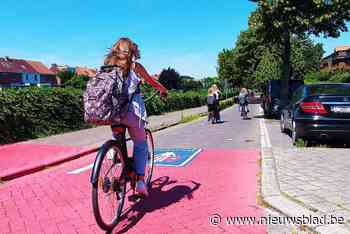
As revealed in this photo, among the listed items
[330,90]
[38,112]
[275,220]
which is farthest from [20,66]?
[275,220]

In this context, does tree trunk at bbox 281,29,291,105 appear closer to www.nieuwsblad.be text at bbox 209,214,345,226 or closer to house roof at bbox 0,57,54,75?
www.nieuwsblad.be text at bbox 209,214,345,226

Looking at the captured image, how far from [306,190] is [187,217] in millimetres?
1741

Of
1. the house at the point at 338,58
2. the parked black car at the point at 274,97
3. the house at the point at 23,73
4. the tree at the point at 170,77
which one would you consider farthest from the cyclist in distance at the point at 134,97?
the house at the point at 338,58

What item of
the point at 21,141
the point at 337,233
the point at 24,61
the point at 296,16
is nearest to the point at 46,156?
the point at 21,141

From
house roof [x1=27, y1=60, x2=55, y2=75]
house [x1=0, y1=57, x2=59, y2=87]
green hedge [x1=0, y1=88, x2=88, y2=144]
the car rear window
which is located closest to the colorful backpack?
the car rear window

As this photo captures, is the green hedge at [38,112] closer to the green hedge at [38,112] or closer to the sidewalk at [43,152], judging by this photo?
the green hedge at [38,112]

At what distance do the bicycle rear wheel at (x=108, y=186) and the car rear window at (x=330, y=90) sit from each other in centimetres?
617

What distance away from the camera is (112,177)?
13.9ft

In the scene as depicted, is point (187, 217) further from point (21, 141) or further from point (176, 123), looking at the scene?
point (176, 123)

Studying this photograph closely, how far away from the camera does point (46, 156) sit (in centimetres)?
890

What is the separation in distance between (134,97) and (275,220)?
2.07 meters

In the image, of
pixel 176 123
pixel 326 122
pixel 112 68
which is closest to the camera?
pixel 112 68

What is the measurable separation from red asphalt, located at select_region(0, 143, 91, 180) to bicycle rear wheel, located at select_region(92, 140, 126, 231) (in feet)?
11.1

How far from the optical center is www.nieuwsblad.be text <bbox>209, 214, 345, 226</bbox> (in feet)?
13.4
